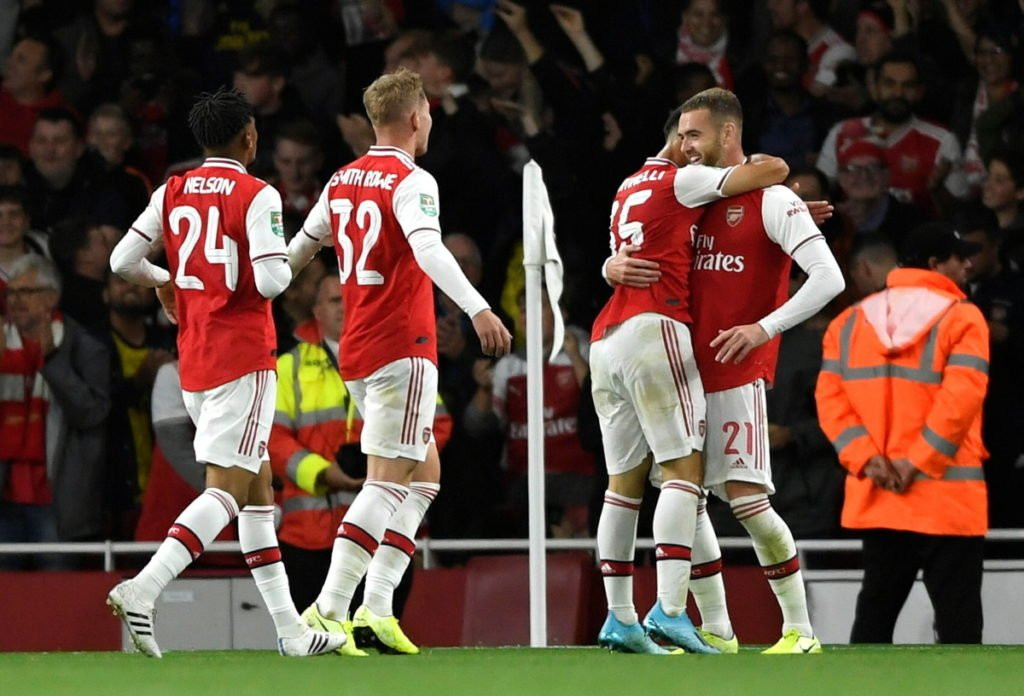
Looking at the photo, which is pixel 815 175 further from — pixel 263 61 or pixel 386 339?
pixel 386 339

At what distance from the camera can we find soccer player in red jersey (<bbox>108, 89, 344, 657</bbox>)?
7637mm

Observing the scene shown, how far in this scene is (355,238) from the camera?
801 cm

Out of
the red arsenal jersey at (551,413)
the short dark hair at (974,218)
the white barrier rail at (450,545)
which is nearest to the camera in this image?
the white barrier rail at (450,545)

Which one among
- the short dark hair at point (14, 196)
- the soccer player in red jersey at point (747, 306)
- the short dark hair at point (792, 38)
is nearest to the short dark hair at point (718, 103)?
the soccer player in red jersey at point (747, 306)

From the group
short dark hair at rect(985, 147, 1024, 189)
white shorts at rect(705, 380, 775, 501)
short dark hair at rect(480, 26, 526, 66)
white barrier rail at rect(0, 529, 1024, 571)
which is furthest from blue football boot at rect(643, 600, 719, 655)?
short dark hair at rect(480, 26, 526, 66)

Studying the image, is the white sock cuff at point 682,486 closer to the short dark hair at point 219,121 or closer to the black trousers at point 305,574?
the short dark hair at point 219,121

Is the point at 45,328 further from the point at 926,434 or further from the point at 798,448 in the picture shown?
the point at 926,434

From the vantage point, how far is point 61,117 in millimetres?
12773

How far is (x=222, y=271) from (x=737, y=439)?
2009 mm

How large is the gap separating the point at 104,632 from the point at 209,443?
11.9ft

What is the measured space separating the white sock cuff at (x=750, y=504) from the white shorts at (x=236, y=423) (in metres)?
1.77

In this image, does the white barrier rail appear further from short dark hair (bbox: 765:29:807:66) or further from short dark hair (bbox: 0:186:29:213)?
short dark hair (bbox: 765:29:807:66)

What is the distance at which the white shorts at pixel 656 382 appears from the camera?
25.6 feet

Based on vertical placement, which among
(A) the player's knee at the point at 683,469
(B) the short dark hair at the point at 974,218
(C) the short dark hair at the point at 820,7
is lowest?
(A) the player's knee at the point at 683,469
